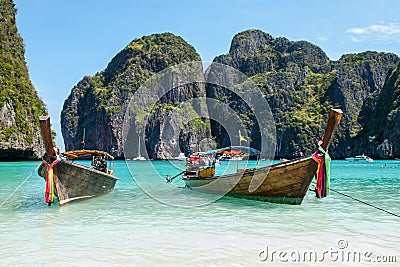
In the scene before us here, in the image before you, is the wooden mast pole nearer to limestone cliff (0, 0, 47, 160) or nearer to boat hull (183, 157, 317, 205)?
boat hull (183, 157, 317, 205)

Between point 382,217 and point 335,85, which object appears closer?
point 382,217

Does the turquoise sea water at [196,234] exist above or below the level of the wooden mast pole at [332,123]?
below

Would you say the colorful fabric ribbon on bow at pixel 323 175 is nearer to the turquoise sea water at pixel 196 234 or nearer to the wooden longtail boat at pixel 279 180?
the wooden longtail boat at pixel 279 180

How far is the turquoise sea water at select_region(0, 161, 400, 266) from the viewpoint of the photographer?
24.5ft

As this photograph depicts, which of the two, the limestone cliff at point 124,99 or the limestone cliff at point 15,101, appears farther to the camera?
the limestone cliff at point 124,99

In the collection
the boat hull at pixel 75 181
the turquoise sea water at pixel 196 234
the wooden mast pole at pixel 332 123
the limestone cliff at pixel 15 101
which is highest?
the limestone cliff at pixel 15 101

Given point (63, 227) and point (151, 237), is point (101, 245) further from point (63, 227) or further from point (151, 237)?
point (63, 227)

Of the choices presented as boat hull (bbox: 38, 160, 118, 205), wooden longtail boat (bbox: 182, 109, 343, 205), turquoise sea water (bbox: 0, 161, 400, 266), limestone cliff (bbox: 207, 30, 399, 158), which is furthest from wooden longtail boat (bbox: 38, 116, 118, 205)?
limestone cliff (bbox: 207, 30, 399, 158)

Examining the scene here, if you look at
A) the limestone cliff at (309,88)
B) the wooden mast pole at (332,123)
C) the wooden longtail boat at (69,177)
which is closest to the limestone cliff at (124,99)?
the limestone cliff at (309,88)

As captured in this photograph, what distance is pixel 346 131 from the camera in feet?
370

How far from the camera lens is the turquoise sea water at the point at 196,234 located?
7.46 meters

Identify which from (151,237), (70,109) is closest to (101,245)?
(151,237)

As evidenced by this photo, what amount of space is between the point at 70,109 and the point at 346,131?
94364 mm

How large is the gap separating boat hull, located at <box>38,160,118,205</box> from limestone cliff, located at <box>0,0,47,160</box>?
42.7 metres
